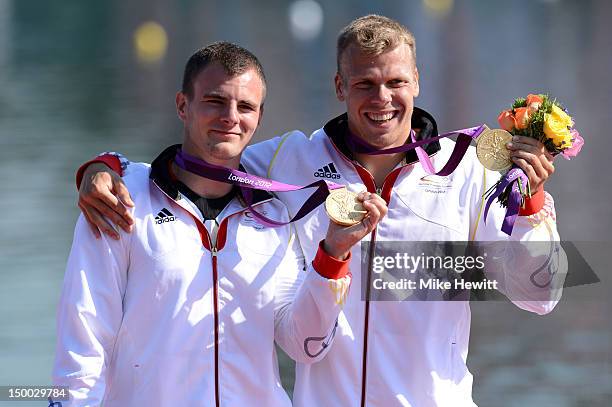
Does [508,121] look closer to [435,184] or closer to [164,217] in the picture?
[435,184]

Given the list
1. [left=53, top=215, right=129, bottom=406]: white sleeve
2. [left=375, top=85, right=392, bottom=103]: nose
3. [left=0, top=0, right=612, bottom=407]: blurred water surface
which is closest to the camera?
[left=53, top=215, right=129, bottom=406]: white sleeve

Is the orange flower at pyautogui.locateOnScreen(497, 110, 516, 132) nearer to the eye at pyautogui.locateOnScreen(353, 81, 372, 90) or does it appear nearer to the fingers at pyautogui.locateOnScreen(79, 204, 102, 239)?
the eye at pyautogui.locateOnScreen(353, 81, 372, 90)

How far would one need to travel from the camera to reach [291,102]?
14.4 m

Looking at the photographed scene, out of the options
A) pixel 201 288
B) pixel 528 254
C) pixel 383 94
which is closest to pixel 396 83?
pixel 383 94

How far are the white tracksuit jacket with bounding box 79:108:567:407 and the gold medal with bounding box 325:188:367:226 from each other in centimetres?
45

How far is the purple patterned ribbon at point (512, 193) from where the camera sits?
3.95 metres

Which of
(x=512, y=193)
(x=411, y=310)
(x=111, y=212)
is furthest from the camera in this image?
(x=411, y=310)

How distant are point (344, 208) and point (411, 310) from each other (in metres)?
0.60

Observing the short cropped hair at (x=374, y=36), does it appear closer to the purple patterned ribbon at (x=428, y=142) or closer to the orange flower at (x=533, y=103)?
the purple patterned ribbon at (x=428, y=142)

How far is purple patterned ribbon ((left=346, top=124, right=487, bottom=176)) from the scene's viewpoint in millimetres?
4250

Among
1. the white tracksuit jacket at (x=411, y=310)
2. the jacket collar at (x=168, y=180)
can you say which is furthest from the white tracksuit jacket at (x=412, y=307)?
the jacket collar at (x=168, y=180)

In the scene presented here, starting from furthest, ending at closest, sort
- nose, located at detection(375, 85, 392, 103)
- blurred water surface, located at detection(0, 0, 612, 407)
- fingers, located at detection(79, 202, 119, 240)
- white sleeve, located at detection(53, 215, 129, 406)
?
blurred water surface, located at detection(0, 0, 612, 407) < nose, located at detection(375, 85, 392, 103) < fingers, located at detection(79, 202, 119, 240) < white sleeve, located at detection(53, 215, 129, 406)

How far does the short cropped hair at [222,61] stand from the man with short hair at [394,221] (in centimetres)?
41

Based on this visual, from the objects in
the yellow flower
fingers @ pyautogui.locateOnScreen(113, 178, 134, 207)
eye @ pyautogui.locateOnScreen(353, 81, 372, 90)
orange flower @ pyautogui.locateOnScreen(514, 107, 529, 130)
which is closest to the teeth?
eye @ pyautogui.locateOnScreen(353, 81, 372, 90)
